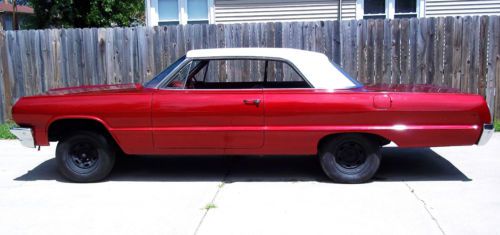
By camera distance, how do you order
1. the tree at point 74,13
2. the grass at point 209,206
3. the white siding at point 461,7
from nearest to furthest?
the grass at point 209,206 < the white siding at point 461,7 < the tree at point 74,13

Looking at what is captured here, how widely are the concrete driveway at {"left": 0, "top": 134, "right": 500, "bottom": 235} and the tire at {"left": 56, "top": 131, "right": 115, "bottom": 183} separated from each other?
0.15 metres

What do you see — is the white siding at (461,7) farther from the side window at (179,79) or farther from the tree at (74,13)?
the tree at (74,13)

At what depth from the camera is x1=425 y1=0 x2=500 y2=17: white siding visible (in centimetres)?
1274

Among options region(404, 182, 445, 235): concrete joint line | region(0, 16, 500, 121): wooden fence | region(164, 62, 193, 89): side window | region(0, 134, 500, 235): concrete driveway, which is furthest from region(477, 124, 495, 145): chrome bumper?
region(0, 16, 500, 121): wooden fence

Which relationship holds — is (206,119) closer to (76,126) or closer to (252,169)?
(252,169)

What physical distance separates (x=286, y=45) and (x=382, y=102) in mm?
4078

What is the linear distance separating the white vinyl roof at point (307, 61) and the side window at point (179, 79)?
0.16 metres

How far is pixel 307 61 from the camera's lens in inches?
250

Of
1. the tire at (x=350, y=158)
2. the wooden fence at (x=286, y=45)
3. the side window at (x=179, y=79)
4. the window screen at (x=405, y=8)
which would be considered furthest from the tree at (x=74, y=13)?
the tire at (x=350, y=158)

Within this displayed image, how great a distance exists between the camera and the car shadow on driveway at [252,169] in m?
6.61

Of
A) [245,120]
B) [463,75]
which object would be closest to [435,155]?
[463,75]

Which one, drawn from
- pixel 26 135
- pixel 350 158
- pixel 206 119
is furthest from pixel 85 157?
pixel 350 158

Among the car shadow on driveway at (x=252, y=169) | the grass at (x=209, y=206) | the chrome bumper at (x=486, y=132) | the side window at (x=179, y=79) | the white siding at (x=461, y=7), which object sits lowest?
the grass at (x=209, y=206)

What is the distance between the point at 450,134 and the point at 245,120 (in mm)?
2295
